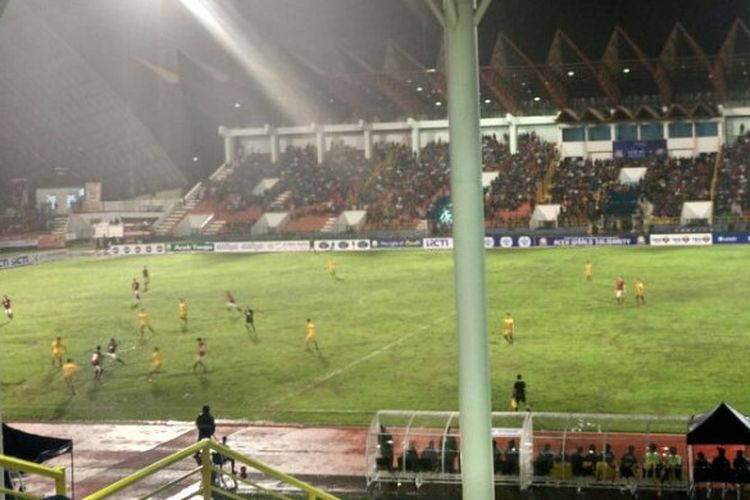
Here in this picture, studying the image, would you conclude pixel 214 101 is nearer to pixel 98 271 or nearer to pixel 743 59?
pixel 98 271

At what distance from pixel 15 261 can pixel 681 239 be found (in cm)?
4494

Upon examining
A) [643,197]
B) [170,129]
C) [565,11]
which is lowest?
[643,197]

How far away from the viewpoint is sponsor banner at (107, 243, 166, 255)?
223 feet

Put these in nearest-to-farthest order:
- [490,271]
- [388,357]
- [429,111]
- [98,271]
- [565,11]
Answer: [388,357] → [490,271] → [98,271] → [565,11] → [429,111]

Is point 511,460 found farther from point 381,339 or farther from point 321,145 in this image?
point 321,145

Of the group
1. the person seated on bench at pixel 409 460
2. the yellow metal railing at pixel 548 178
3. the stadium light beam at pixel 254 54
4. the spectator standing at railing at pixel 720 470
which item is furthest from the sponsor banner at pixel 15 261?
the spectator standing at railing at pixel 720 470

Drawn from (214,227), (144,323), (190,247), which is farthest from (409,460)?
(214,227)

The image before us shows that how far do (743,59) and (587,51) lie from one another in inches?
Answer: 513

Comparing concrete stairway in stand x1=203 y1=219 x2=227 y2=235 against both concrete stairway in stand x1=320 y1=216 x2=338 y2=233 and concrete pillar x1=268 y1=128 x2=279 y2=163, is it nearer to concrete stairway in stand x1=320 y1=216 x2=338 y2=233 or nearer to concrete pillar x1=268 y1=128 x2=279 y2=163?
concrete pillar x1=268 y1=128 x2=279 y2=163

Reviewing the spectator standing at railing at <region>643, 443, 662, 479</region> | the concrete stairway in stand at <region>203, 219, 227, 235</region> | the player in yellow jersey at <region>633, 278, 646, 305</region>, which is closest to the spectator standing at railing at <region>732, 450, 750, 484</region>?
the spectator standing at railing at <region>643, 443, 662, 479</region>

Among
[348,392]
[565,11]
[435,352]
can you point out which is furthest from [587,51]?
[348,392]

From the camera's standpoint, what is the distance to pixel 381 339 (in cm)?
3169

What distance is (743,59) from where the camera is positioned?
212ft

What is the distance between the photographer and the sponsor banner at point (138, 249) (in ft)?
223
